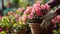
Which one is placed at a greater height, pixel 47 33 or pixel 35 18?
pixel 35 18

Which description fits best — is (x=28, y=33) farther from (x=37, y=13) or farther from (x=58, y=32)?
(x=58, y=32)

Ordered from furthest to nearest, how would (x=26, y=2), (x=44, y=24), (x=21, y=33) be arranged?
1. (x=26, y=2)
2. (x=21, y=33)
3. (x=44, y=24)

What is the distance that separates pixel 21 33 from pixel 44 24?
1.77ft

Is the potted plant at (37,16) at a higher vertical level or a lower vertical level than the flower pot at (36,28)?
higher

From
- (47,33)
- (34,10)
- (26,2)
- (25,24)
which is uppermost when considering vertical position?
(26,2)

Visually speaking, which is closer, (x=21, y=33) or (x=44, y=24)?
(x=44, y=24)

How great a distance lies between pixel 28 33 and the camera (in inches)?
70.7

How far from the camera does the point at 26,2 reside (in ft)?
17.9

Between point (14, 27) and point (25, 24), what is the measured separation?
0.15 metres

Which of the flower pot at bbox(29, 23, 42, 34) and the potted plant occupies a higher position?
the potted plant

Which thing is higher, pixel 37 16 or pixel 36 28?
pixel 37 16

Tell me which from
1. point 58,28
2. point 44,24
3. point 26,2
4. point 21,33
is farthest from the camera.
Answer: point 26,2

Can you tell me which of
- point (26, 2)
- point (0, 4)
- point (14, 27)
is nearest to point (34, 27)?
point (14, 27)

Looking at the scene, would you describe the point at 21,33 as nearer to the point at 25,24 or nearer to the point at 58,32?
the point at 25,24
